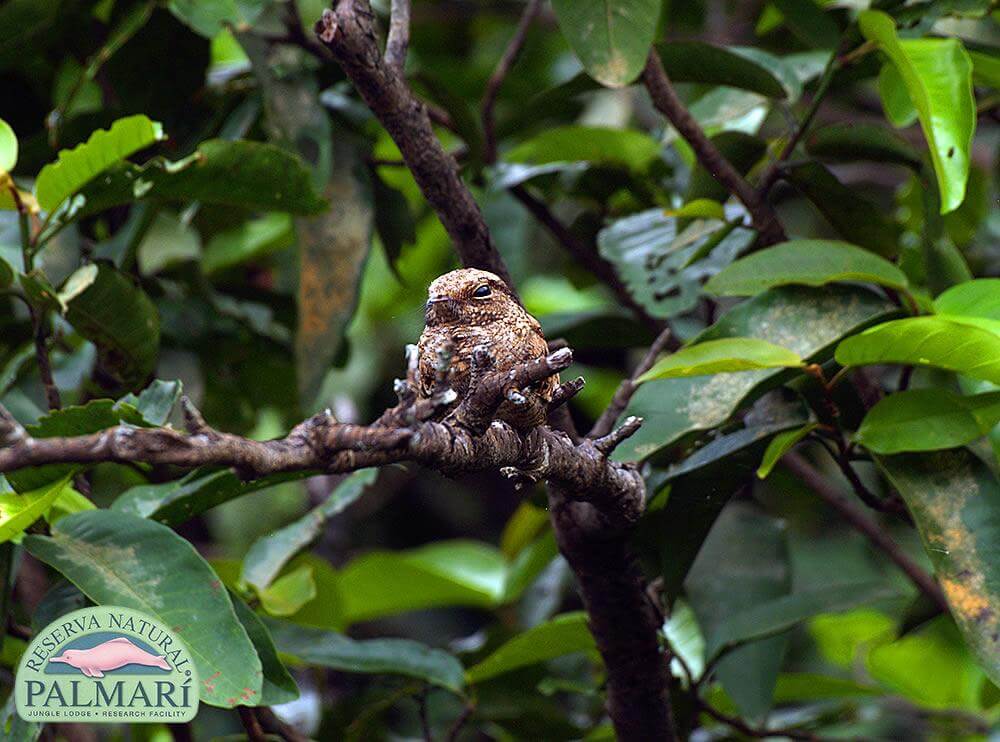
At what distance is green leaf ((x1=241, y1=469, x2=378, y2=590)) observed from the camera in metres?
1.47

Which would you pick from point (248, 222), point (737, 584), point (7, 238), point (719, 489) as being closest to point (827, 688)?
point (737, 584)

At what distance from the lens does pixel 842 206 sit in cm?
158

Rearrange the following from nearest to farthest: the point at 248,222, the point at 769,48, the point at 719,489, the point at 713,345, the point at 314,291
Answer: the point at 713,345, the point at 719,489, the point at 314,291, the point at 248,222, the point at 769,48

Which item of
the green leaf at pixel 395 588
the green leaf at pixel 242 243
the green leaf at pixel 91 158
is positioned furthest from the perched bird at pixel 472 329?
the green leaf at pixel 395 588

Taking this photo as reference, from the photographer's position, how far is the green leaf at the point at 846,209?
1.55m

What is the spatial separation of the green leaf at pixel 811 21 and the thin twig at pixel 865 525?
2.06ft

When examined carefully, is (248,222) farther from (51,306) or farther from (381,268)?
(381,268)

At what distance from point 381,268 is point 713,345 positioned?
2124 millimetres

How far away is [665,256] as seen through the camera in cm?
168

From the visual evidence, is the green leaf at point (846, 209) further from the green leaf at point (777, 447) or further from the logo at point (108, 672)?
the logo at point (108, 672)

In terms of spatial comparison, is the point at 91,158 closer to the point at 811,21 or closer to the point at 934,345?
the point at 934,345

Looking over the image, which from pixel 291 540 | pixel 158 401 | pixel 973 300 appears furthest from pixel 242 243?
pixel 973 300

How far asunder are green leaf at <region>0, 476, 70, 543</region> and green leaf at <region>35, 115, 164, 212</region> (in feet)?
1.29

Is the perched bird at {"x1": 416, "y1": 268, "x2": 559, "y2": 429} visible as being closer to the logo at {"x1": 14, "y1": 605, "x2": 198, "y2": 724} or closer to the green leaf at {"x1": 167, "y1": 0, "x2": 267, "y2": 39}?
the logo at {"x1": 14, "y1": 605, "x2": 198, "y2": 724}
